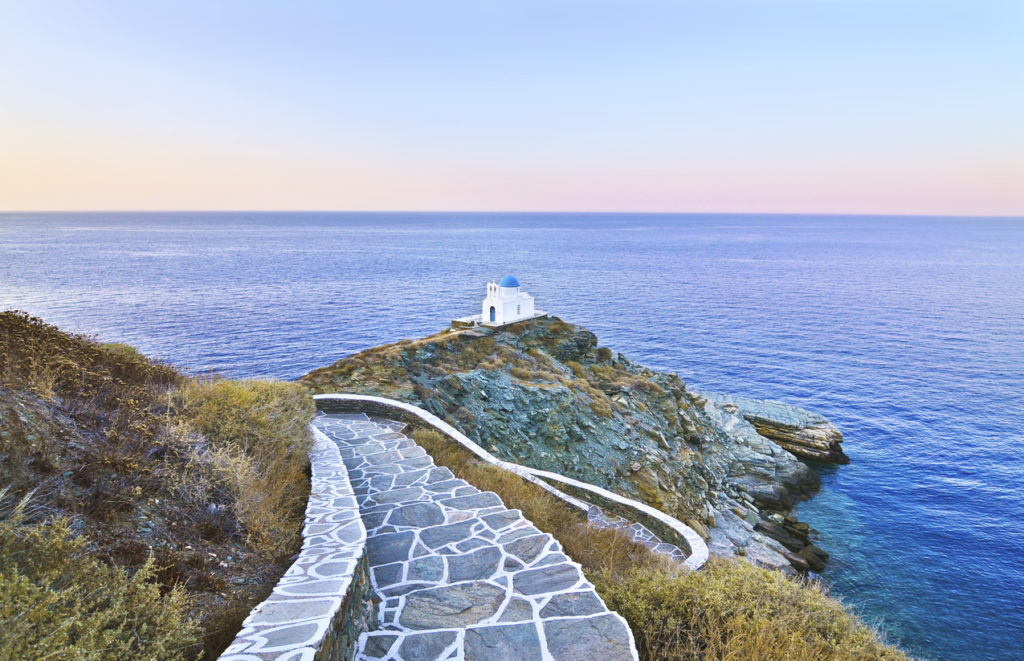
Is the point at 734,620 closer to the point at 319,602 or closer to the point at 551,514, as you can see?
the point at 319,602

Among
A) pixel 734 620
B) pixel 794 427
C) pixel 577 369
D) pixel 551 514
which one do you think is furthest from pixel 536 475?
pixel 794 427

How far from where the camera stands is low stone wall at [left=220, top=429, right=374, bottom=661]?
4051 mm

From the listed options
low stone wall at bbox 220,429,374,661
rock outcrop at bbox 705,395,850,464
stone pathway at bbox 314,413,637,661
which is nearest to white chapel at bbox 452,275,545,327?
rock outcrop at bbox 705,395,850,464

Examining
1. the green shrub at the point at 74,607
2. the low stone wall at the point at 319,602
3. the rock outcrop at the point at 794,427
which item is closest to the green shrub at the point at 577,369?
the rock outcrop at the point at 794,427

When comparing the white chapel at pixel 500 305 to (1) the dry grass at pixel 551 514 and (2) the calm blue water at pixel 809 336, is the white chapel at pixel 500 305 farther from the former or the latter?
(1) the dry grass at pixel 551 514

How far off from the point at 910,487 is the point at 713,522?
12792 mm

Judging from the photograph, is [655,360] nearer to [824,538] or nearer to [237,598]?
[824,538]

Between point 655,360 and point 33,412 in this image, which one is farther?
point 655,360

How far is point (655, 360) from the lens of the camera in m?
45.7

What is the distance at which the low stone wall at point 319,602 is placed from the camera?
4051 millimetres

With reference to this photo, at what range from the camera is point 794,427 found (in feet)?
106

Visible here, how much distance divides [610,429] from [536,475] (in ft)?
37.4

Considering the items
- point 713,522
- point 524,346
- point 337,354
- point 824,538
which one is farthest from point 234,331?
point 824,538

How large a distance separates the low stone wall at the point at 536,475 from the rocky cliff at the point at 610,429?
8.96 ft
